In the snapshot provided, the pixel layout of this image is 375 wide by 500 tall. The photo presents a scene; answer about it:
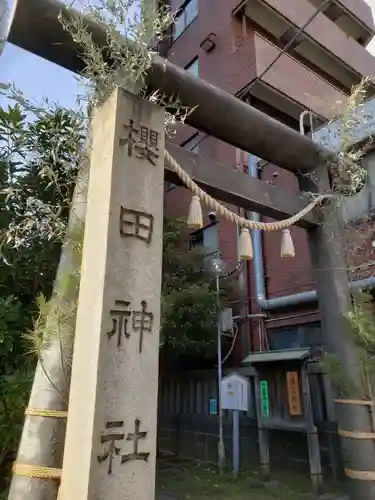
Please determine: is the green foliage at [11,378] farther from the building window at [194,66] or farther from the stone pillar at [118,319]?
the building window at [194,66]

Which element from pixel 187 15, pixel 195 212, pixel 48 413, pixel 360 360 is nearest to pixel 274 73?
pixel 187 15

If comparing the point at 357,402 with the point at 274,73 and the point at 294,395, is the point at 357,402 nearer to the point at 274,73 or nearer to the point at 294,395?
the point at 294,395

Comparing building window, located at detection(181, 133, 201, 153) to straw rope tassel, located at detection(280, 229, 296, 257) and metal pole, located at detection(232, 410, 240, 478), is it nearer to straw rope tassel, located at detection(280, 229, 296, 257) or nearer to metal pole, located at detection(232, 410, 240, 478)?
metal pole, located at detection(232, 410, 240, 478)

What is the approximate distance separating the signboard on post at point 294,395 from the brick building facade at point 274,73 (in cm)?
137

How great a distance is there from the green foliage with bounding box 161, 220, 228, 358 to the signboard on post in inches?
84.0

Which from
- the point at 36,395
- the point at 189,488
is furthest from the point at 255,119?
the point at 189,488

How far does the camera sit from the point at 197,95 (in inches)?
144

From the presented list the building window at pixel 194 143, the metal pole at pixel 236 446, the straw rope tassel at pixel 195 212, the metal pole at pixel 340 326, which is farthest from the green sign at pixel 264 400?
the building window at pixel 194 143

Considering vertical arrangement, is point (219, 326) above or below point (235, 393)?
above

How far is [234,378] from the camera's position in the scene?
21.1 ft

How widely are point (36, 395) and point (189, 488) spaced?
164 inches

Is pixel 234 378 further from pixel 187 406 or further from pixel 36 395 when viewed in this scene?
pixel 36 395

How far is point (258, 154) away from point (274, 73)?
21.7 feet

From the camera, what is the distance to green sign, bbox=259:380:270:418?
635 cm
